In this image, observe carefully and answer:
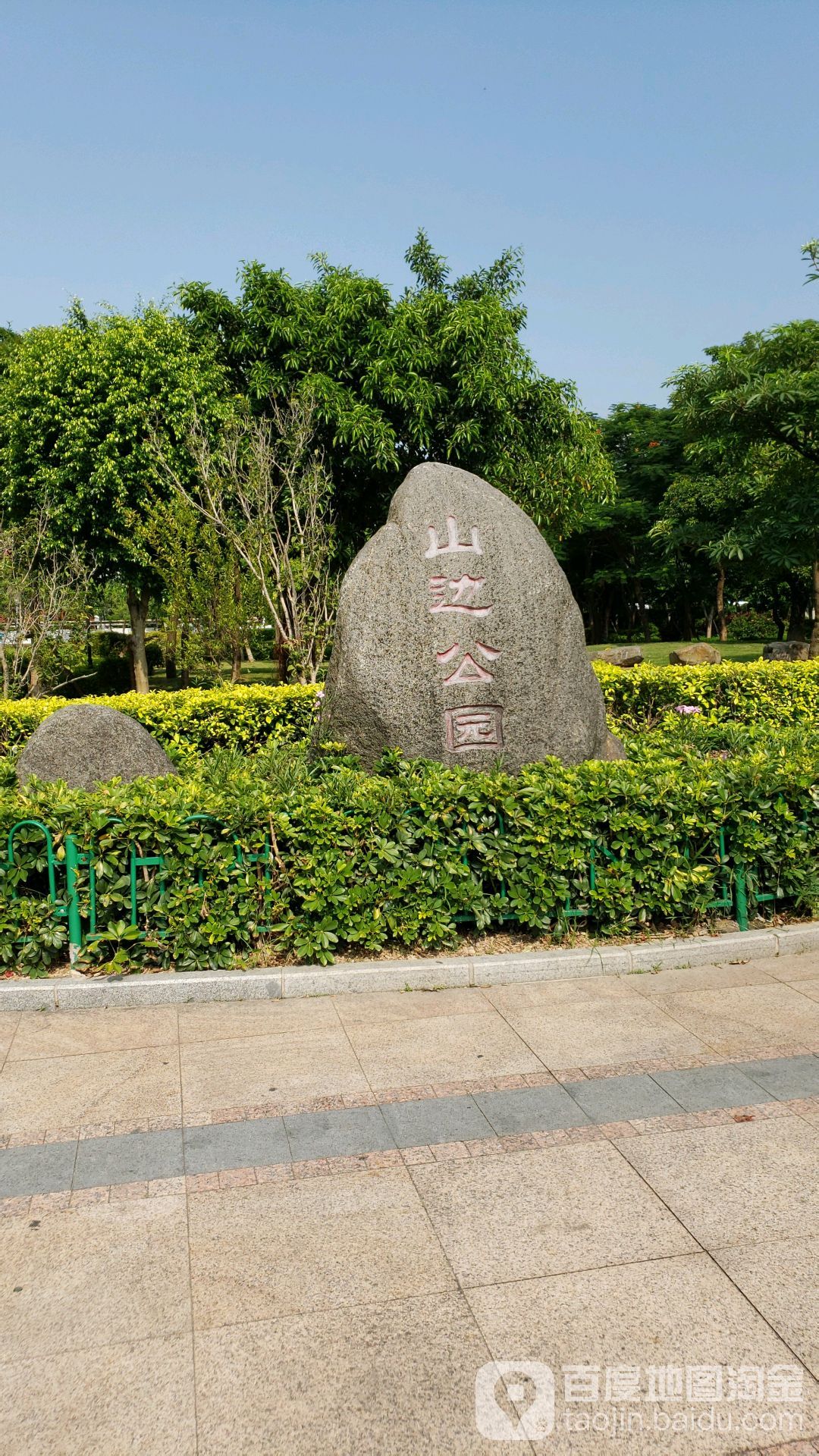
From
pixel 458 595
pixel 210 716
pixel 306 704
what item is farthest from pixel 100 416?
pixel 458 595

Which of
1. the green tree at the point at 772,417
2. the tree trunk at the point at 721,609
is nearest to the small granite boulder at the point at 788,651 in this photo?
the green tree at the point at 772,417

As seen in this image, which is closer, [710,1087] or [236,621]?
[710,1087]

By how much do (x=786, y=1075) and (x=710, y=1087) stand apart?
1.25ft

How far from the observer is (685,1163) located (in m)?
3.80

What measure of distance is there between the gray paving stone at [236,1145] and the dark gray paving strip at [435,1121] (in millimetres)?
444

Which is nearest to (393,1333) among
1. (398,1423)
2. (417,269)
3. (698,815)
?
(398,1423)

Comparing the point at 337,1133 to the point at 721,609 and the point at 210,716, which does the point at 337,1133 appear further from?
the point at 721,609

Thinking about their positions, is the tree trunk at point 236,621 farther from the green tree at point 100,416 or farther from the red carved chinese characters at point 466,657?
the red carved chinese characters at point 466,657

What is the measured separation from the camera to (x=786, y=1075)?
4.48 m

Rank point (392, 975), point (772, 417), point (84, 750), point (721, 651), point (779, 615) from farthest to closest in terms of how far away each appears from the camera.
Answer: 1. point (779, 615)
2. point (721, 651)
3. point (772, 417)
4. point (84, 750)
5. point (392, 975)

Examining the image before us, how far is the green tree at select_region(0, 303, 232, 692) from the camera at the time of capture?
19844mm

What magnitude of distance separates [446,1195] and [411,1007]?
1.64m

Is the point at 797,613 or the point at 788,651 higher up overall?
the point at 797,613

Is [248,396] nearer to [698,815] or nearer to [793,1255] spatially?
[698,815]
